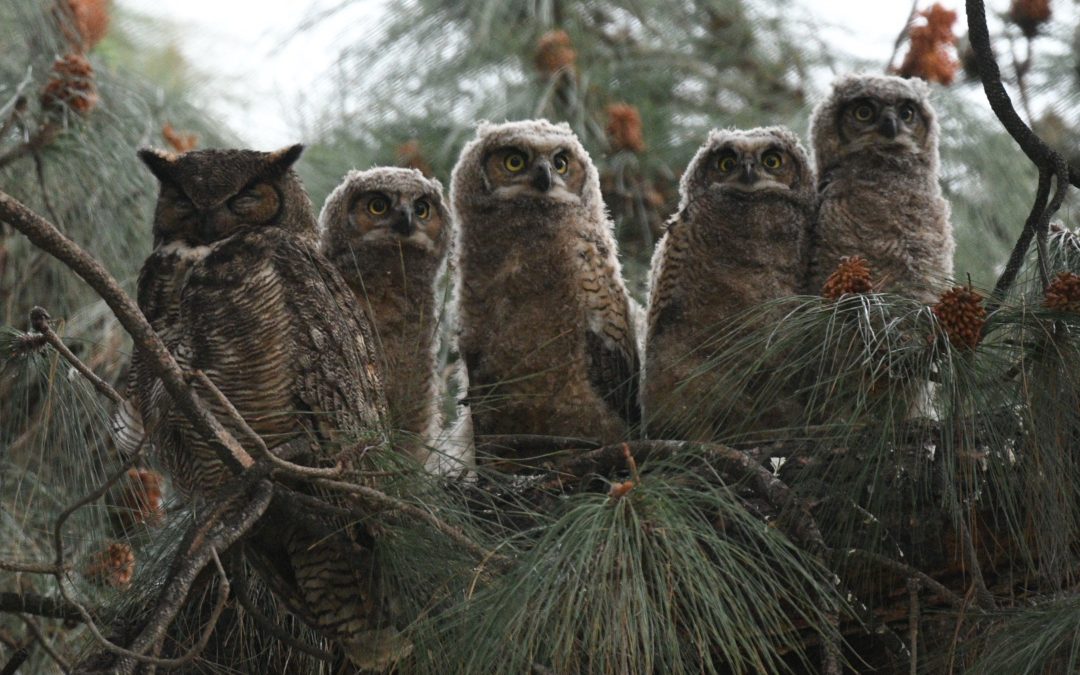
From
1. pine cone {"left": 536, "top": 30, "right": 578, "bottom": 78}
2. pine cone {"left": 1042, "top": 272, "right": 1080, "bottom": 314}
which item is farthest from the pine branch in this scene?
pine cone {"left": 536, "top": 30, "right": 578, "bottom": 78}

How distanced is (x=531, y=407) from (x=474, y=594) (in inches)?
48.5

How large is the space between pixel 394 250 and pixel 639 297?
66.5 inches

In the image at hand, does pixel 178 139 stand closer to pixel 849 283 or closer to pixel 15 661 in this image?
pixel 15 661

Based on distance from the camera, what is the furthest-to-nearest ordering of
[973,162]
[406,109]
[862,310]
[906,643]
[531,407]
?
[406,109], [973,162], [531,407], [906,643], [862,310]

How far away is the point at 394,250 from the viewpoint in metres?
3.35

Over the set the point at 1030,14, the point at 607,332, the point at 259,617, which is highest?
the point at 1030,14

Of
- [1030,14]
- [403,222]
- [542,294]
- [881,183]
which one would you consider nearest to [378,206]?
[403,222]

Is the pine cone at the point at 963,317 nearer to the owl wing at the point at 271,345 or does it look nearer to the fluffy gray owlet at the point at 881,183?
the fluffy gray owlet at the point at 881,183

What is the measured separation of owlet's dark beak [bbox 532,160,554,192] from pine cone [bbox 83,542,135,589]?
4.13 ft

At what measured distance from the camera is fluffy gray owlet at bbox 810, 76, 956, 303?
3173mm

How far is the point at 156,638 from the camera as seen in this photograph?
6.23 ft

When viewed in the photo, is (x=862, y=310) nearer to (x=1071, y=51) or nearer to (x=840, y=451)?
(x=840, y=451)

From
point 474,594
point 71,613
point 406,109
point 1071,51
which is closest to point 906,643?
point 474,594

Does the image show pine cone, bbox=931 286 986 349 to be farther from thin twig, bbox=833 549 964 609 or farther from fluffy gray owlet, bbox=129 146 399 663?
fluffy gray owlet, bbox=129 146 399 663
